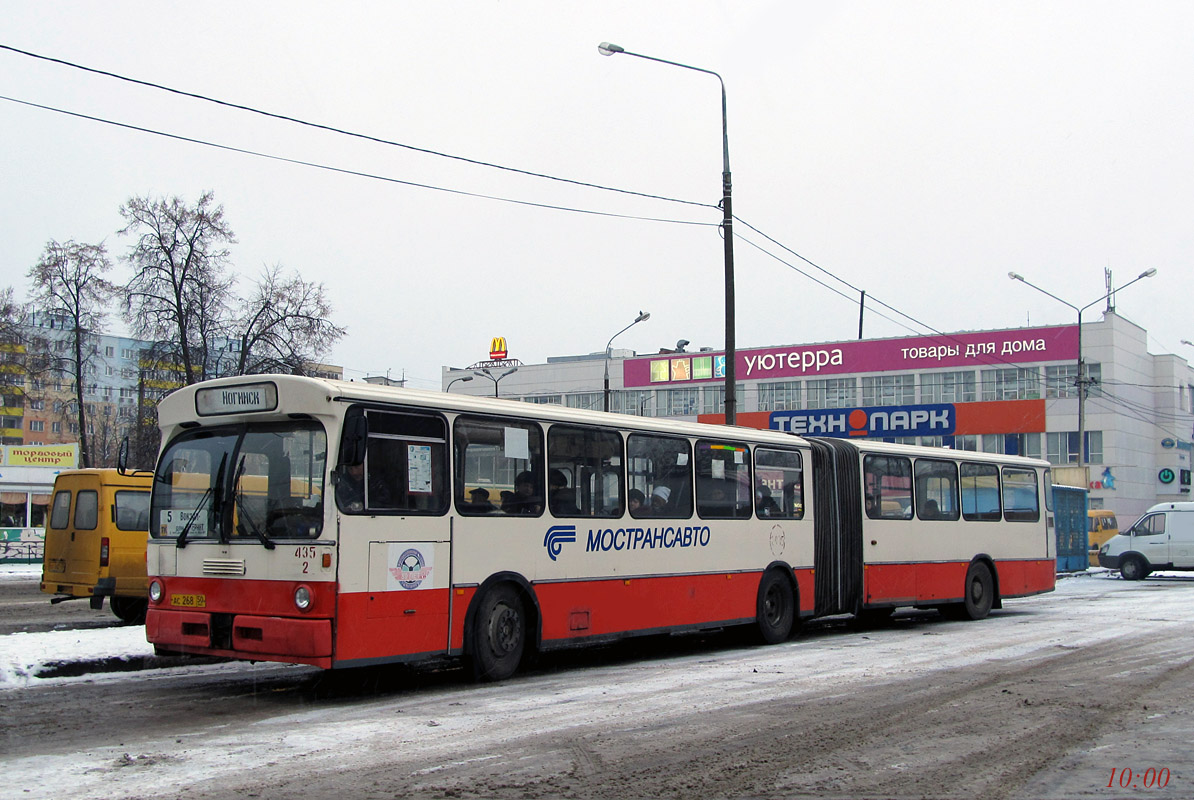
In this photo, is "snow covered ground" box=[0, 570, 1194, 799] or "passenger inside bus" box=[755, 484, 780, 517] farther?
"passenger inside bus" box=[755, 484, 780, 517]

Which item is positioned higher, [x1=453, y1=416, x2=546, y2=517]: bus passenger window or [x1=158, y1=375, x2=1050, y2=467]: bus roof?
[x1=158, y1=375, x2=1050, y2=467]: bus roof

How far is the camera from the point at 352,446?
9.37 metres

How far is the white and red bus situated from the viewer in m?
9.55

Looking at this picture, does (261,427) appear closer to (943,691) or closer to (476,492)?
(476,492)

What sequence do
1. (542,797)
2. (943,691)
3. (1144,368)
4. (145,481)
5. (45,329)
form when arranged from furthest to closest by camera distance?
(1144,368), (45,329), (145,481), (943,691), (542,797)

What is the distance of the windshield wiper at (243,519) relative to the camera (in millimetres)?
9609

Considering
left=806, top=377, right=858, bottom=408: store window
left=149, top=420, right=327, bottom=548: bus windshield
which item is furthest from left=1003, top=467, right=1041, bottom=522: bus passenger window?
left=806, top=377, right=858, bottom=408: store window

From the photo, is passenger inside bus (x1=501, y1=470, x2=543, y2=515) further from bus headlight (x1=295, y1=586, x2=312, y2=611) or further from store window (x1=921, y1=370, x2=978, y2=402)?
store window (x1=921, y1=370, x2=978, y2=402)

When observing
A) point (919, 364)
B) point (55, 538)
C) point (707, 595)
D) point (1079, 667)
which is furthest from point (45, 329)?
point (919, 364)

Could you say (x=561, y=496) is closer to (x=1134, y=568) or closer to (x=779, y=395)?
(x=1134, y=568)

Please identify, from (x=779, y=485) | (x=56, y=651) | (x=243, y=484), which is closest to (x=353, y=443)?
(x=243, y=484)

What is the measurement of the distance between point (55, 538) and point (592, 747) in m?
13.4

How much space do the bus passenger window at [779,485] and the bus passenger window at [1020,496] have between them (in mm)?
5429
